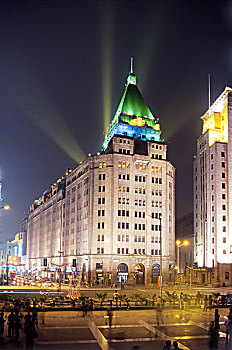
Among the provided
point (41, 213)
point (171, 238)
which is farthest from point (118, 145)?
point (41, 213)

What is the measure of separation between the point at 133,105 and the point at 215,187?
35466 millimetres

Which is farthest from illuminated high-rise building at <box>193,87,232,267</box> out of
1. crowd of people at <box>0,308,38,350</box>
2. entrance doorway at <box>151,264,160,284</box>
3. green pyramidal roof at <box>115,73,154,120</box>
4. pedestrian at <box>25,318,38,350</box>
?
pedestrian at <box>25,318,38,350</box>

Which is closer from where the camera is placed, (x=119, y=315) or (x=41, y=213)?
(x=119, y=315)

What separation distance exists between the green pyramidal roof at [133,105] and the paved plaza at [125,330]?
82.5 m

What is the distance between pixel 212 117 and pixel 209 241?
3601cm

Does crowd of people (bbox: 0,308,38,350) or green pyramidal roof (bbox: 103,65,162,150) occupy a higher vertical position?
green pyramidal roof (bbox: 103,65,162,150)

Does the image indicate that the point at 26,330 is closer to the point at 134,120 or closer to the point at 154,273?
the point at 154,273

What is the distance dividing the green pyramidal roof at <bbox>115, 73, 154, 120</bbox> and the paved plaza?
8253 centimetres

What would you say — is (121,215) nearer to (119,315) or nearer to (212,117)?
(212,117)

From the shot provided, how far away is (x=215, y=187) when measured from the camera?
10425 cm

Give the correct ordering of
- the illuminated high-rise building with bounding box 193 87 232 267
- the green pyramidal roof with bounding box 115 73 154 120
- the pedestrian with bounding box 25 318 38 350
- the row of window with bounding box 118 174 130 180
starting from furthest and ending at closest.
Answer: the green pyramidal roof with bounding box 115 73 154 120, the illuminated high-rise building with bounding box 193 87 232 267, the row of window with bounding box 118 174 130 180, the pedestrian with bounding box 25 318 38 350

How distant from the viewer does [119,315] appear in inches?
1460

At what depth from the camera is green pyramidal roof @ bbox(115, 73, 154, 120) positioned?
→ 116 m

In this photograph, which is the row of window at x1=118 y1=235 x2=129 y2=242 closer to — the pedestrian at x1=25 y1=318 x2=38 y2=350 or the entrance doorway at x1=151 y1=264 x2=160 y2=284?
the entrance doorway at x1=151 y1=264 x2=160 y2=284
